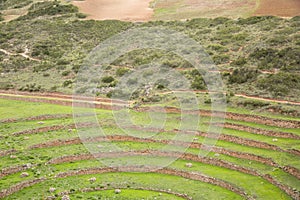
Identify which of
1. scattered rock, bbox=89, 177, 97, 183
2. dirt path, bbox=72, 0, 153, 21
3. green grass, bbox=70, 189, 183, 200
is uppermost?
dirt path, bbox=72, 0, 153, 21

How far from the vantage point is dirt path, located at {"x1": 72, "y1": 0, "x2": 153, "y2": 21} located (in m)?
105

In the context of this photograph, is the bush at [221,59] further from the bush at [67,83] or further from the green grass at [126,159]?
the green grass at [126,159]

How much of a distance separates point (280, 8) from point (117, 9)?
36.8m

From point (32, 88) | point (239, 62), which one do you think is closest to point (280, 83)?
point (239, 62)

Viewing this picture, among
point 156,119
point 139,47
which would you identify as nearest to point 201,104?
point 156,119

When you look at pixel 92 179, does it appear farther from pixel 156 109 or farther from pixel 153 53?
pixel 153 53

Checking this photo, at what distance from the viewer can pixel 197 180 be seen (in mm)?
37844

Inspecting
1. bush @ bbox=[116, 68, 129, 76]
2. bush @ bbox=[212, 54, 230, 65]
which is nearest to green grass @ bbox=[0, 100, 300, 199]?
bush @ bbox=[116, 68, 129, 76]

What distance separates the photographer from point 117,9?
362ft

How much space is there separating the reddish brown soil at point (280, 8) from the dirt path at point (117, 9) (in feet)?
73.1

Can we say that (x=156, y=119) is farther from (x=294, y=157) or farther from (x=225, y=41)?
(x=225, y=41)

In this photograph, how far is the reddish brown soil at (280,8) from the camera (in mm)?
82925

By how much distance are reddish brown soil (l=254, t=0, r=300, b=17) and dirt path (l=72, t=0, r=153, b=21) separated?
22292 millimetres

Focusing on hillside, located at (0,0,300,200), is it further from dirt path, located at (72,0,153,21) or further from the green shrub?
dirt path, located at (72,0,153,21)
